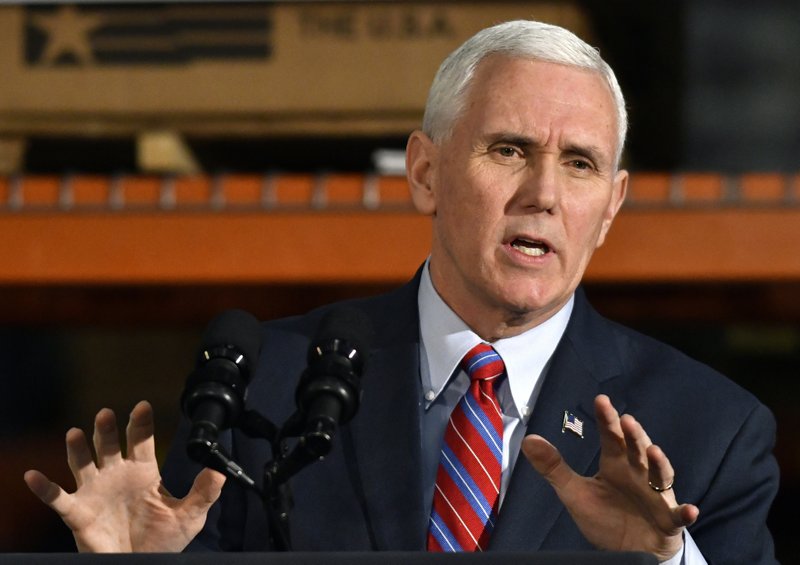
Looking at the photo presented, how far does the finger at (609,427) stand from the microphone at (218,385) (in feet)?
1.10

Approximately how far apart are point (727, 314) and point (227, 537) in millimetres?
3075

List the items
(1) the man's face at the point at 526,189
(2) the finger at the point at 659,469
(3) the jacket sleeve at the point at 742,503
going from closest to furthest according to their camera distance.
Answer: (2) the finger at the point at 659,469 → (3) the jacket sleeve at the point at 742,503 → (1) the man's face at the point at 526,189

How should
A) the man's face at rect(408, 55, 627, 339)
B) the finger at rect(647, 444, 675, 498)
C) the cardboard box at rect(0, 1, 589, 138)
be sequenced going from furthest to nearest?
the cardboard box at rect(0, 1, 589, 138)
the man's face at rect(408, 55, 627, 339)
the finger at rect(647, 444, 675, 498)

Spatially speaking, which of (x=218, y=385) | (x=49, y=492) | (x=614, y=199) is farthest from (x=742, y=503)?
(x=49, y=492)

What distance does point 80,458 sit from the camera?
1.51 m

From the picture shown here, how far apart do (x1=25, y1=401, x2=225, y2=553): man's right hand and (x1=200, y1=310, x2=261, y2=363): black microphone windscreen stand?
0.50 feet

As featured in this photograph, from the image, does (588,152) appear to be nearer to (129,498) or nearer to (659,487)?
(659,487)

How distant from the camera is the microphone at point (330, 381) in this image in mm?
1277

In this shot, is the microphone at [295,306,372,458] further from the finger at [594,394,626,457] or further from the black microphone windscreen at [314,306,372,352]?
the finger at [594,394,626,457]

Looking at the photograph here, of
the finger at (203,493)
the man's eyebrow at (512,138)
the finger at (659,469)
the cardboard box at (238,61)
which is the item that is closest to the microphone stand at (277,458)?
the finger at (203,493)

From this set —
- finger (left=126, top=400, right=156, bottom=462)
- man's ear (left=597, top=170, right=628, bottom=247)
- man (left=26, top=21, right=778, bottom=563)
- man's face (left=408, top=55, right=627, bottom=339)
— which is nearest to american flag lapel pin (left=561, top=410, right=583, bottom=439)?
man (left=26, top=21, right=778, bottom=563)

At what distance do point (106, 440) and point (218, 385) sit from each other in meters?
0.25

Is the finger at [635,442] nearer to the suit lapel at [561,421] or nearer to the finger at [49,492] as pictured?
the suit lapel at [561,421]

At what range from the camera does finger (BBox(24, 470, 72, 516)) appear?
147 centimetres
